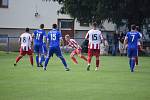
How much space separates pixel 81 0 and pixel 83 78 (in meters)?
27.1

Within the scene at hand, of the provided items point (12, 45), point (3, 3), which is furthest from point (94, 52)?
point (3, 3)

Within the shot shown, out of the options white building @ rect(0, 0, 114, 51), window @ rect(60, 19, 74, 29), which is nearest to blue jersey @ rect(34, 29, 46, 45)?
white building @ rect(0, 0, 114, 51)

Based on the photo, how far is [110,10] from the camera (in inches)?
1775

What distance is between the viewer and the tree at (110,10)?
44.6 meters

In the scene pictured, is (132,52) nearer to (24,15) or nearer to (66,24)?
(24,15)

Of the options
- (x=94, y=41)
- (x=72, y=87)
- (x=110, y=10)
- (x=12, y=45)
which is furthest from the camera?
(x=12, y=45)

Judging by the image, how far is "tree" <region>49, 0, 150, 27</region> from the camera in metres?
44.6

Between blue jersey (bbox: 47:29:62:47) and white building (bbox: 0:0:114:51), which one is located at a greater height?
white building (bbox: 0:0:114:51)

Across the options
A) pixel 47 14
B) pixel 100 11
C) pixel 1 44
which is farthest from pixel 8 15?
pixel 100 11

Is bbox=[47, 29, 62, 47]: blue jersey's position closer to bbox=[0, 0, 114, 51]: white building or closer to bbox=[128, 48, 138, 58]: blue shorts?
bbox=[128, 48, 138, 58]: blue shorts

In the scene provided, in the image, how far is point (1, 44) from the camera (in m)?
51.8

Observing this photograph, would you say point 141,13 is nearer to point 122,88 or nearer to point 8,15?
point 8,15

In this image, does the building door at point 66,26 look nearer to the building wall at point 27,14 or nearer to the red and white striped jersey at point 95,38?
the building wall at point 27,14

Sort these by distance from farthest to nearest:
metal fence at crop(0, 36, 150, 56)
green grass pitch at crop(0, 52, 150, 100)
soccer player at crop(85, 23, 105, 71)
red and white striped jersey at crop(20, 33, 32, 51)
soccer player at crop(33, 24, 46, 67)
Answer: metal fence at crop(0, 36, 150, 56) → red and white striped jersey at crop(20, 33, 32, 51) → soccer player at crop(33, 24, 46, 67) → soccer player at crop(85, 23, 105, 71) → green grass pitch at crop(0, 52, 150, 100)
